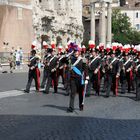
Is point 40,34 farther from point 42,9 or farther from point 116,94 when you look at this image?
point 116,94

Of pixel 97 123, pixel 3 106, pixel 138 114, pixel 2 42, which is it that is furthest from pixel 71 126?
pixel 2 42

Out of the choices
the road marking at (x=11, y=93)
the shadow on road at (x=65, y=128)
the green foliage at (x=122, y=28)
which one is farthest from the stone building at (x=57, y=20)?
the shadow on road at (x=65, y=128)

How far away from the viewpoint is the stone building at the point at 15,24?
51.5 meters

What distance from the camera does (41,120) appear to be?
12633mm

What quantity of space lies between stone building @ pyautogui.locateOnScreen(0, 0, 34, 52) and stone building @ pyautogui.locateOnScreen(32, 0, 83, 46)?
7.34 ft

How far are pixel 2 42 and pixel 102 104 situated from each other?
3633 centimetres

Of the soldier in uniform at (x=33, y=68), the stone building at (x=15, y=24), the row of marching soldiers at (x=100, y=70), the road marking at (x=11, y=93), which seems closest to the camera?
the road marking at (x=11, y=93)

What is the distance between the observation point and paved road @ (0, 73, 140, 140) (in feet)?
35.1

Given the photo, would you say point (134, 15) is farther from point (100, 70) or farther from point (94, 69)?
point (94, 69)

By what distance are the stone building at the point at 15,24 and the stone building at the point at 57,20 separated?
224cm

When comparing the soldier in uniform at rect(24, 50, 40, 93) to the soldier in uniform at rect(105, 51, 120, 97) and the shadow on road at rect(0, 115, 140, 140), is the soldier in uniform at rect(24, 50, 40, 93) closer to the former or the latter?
the soldier in uniform at rect(105, 51, 120, 97)

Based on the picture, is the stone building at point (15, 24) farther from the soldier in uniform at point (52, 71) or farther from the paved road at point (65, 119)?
the paved road at point (65, 119)

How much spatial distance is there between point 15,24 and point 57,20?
1294cm

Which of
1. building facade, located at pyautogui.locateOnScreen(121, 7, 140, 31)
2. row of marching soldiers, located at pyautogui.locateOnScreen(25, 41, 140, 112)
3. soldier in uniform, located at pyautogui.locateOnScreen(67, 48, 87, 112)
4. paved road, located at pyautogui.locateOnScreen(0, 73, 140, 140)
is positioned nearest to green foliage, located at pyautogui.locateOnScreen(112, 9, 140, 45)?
building facade, located at pyautogui.locateOnScreen(121, 7, 140, 31)
